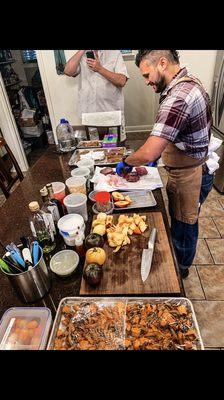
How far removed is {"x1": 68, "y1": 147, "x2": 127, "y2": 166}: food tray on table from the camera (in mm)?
1747

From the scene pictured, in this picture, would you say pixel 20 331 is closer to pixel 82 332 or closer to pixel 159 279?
pixel 82 332

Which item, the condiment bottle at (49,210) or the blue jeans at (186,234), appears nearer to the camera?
the condiment bottle at (49,210)

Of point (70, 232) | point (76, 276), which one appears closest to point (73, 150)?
point (70, 232)

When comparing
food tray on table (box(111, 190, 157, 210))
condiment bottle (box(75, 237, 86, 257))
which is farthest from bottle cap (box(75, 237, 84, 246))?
food tray on table (box(111, 190, 157, 210))

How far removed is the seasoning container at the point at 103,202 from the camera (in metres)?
1.23

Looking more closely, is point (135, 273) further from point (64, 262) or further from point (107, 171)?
point (107, 171)

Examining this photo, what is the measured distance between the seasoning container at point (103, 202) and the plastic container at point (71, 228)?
199 millimetres

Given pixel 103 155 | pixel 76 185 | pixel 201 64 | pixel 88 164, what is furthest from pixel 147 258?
pixel 201 64

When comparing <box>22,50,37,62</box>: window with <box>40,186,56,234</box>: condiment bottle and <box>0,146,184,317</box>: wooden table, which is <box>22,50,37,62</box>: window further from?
<box>40,186,56,234</box>: condiment bottle

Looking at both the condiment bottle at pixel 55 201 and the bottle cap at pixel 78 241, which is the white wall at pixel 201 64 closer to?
the condiment bottle at pixel 55 201

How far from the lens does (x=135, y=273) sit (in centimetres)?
90

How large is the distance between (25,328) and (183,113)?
39.8 inches

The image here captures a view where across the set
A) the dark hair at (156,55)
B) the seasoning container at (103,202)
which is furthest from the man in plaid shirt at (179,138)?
the seasoning container at (103,202)
